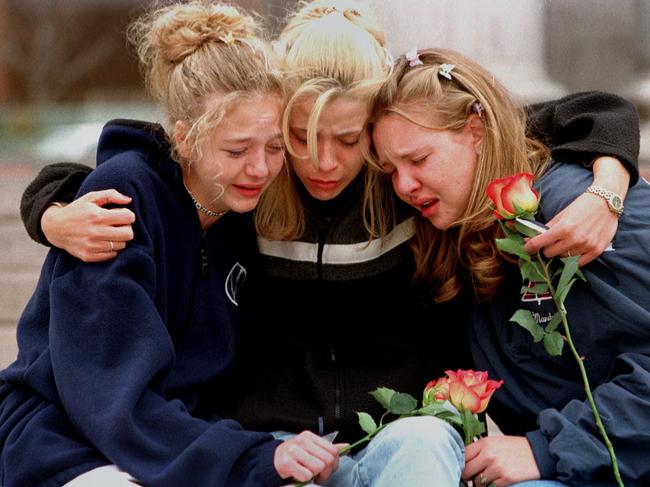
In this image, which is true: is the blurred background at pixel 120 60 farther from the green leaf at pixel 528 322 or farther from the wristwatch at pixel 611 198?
the green leaf at pixel 528 322

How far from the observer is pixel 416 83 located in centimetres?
212

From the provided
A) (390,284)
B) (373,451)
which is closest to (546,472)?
(373,451)

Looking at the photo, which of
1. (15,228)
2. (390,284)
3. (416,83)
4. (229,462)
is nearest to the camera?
(229,462)

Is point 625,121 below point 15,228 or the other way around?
the other way around

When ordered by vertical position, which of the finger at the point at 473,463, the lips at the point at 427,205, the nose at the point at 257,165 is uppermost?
the nose at the point at 257,165

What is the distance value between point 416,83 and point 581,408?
71 centimetres

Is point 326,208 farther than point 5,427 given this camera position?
Yes

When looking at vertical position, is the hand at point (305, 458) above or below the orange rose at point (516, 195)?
below

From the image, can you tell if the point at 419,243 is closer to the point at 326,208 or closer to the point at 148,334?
the point at 326,208

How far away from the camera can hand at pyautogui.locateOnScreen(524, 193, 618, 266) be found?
6.23 feet

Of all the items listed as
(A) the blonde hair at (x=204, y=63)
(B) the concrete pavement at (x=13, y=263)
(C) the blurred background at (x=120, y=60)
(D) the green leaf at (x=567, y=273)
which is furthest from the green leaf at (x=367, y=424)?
(B) the concrete pavement at (x=13, y=263)

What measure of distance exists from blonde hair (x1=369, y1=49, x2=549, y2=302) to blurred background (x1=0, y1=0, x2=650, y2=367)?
118cm

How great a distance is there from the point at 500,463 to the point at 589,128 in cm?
73

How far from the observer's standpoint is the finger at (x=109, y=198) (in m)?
1.99
